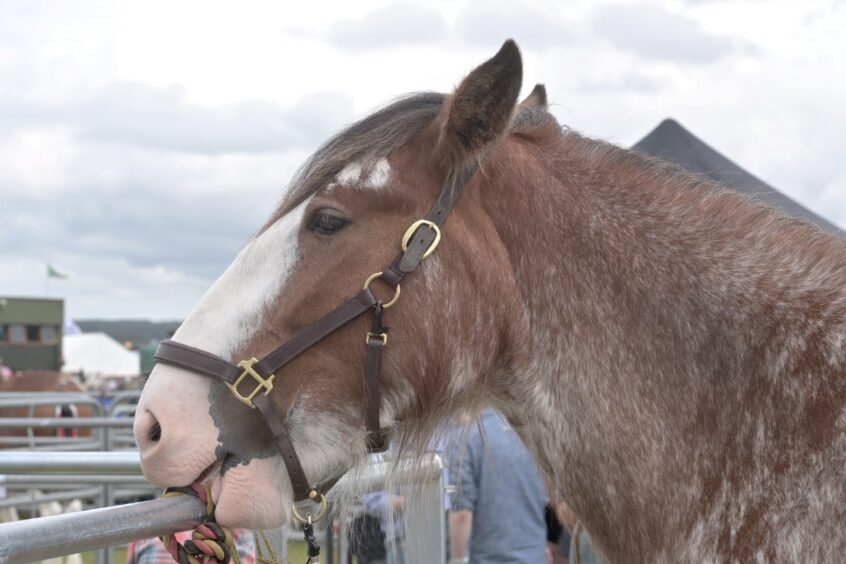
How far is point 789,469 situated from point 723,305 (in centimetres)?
47

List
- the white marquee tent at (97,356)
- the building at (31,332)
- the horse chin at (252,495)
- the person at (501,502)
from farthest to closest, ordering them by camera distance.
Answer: the white marquee tent at (97,356) → the building at (31,332) → the person at (501,502) → the horse chin at (252,495)

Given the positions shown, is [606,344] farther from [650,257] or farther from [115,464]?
[115,464]

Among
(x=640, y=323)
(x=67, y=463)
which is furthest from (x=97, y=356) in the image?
(x=640, y=323)

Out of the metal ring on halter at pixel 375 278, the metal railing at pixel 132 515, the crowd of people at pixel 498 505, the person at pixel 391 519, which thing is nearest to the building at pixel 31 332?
the crowd of people at pixel 498 505

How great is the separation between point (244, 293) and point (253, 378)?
0.24 m

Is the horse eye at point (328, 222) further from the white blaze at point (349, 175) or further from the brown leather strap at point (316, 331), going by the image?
the brown leather strap at point (316, 331)

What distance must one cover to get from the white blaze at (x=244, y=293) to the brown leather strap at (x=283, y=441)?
16cm

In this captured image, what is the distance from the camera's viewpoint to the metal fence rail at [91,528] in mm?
1463

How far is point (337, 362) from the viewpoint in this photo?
2391 millimetres

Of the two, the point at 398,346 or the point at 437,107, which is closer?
the point at 398,346

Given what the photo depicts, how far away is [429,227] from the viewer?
2.46 meters

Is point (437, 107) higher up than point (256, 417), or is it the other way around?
point (437, 107)

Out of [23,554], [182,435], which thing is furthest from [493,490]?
[23,554]

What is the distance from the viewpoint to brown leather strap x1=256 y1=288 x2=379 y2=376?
7.67ft
